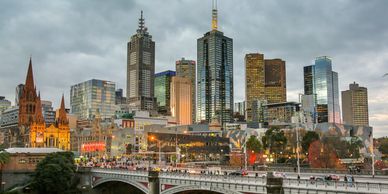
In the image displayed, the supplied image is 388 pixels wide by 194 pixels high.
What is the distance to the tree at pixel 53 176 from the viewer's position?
295 ft

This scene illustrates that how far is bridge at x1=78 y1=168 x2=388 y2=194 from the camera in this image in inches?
1549

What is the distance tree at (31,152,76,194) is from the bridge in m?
9.22

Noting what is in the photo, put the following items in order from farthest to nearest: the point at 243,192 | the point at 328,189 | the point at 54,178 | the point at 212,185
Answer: the point at 54,178
the point at 212,185
the point at 243,192
the point at 328,189

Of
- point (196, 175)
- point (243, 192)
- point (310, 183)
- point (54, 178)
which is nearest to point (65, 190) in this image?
point (54, 178)

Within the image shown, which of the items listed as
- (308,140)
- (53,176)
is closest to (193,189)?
(53,176)

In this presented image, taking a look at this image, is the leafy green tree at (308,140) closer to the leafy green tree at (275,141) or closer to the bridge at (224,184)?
the leafy green tree at (275,141)

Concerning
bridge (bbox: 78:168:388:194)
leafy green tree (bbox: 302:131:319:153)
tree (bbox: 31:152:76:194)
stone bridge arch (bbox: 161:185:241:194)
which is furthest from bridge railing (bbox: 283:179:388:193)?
leafy green tree (bbox: 302:131:319:153)

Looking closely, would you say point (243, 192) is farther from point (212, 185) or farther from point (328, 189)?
point (328, 189)

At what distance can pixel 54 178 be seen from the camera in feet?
296

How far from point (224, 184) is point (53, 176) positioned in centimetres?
5067

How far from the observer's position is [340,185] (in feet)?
130

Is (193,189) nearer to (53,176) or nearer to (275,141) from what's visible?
(53,176)

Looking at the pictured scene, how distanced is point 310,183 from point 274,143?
340 ft

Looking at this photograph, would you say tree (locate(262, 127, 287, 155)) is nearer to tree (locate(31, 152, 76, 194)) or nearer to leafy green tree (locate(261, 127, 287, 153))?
leafy green tree (locate(261, 127, 287, 153))
